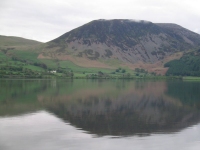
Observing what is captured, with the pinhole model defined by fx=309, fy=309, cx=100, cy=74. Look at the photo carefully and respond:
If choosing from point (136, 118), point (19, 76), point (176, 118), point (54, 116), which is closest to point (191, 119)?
point (176, 118)

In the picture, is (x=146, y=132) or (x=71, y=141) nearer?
(x=71, y=141)

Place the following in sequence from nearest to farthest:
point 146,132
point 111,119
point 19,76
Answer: point 146,132 < point 111,119 < point 19,76

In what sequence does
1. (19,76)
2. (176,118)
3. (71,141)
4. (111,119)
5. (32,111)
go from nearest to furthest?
(71,141), (111,119), (176,118), (32,111), (19,76)

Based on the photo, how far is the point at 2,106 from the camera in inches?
1734

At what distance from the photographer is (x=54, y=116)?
36562 mm

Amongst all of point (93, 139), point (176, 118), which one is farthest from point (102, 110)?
point (93, 139)

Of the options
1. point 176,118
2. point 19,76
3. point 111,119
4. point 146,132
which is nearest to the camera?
point 146,132

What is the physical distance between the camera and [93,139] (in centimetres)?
2522

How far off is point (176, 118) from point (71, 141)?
17307 millimetres

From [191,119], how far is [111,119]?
9.85 m

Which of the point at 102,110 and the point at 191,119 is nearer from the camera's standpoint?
the point at 191,119

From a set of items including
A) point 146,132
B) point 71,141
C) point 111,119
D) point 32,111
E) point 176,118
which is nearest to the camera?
point 71,141

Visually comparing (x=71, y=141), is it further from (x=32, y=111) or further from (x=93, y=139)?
(x=32, y=111)

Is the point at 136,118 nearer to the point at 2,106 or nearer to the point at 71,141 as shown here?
the point at 71,141
